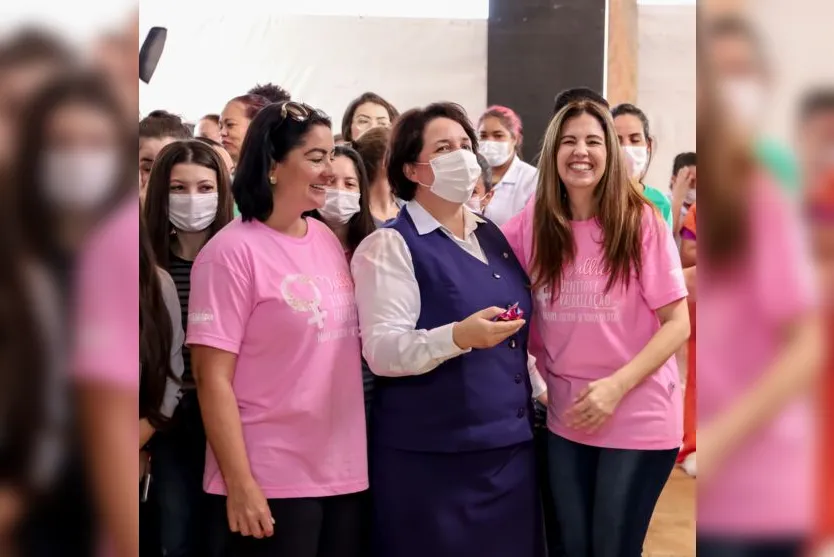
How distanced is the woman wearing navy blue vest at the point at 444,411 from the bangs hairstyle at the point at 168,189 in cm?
41

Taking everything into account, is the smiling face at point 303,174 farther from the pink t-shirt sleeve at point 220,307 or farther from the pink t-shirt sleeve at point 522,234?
the pink t-shirt sleeve at point 522,234

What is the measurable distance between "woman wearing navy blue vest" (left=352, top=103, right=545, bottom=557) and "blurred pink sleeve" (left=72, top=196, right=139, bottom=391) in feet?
3.28

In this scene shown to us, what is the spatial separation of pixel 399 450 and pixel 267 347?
32cm

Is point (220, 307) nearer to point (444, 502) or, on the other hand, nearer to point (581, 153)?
point (444, 502)

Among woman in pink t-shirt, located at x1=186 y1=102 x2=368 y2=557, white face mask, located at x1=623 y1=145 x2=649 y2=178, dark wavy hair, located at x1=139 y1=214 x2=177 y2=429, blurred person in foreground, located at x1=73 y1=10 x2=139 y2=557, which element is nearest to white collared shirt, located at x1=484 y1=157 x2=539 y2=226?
white face mask, located at x1=623 y1=145 x2=649 y2=178

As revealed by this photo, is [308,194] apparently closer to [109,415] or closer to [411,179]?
[411,179]

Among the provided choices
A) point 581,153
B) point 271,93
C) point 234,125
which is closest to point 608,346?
point 581,153

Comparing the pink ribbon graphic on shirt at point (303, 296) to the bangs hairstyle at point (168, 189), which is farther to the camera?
the bangs hairstyle at point (168, 189)

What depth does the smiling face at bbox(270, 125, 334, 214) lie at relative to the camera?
1.55m

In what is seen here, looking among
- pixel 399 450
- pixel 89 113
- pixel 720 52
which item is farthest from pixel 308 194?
pixel 720 52

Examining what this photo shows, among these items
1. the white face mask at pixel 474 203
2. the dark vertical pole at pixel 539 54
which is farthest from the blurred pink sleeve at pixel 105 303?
the dark vertical pole at pixel 539 54

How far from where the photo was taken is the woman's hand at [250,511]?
1.42m

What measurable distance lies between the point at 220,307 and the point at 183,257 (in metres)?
0.40

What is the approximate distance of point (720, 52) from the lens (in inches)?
16.4
